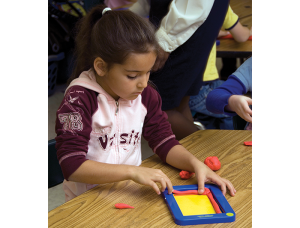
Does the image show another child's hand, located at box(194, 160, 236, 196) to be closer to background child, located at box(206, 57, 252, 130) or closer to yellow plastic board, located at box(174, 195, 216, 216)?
yellow plastic board, located at box(174, 195, 216, 216)

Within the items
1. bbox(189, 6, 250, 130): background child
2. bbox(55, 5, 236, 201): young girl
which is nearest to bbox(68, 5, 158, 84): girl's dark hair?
bbox(55, 5, 236, 201): young girl

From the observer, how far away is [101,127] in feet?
3.52

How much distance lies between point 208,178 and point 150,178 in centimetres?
17

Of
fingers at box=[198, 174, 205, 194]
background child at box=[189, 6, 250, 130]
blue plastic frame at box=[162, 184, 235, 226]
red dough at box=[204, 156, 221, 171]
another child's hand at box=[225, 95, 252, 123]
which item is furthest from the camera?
background child at box=[189, 6, 250, 130]

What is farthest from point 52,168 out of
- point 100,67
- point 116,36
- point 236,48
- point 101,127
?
point 236,48

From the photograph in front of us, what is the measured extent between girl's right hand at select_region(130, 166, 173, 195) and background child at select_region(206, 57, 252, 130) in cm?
52

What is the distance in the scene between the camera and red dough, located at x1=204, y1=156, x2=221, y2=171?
1003 millimetres

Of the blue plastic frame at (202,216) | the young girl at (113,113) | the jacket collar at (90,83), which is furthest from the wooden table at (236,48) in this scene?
the blue plastic frame at (202,216)

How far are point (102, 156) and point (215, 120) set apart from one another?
1.27m

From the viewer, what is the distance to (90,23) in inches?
44.8

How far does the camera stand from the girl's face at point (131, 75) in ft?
3.31
